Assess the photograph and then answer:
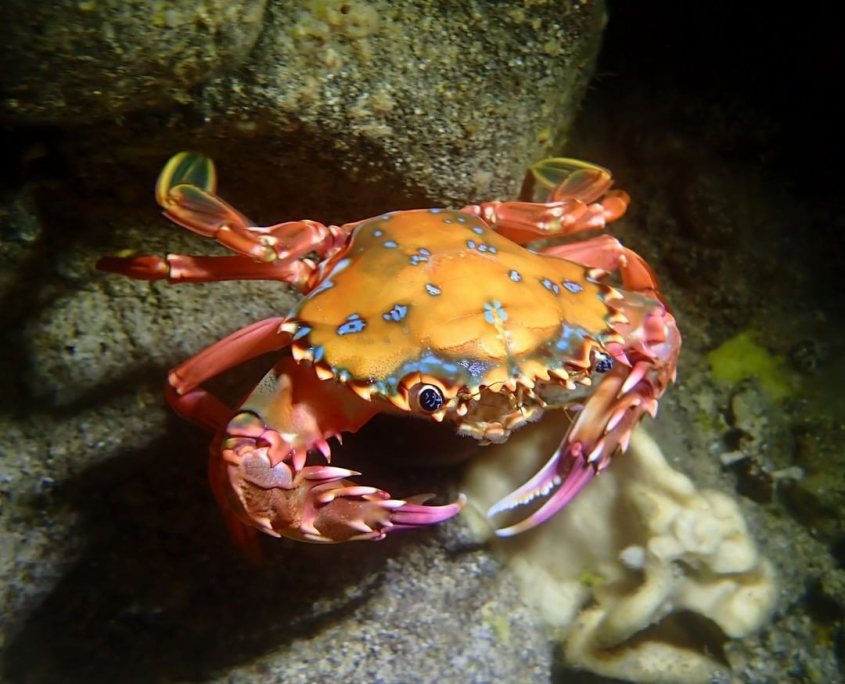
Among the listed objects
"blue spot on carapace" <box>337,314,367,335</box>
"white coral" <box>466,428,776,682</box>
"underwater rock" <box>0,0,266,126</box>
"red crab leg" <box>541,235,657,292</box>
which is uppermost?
"underwater rock" <box>0,0,266,126</box>

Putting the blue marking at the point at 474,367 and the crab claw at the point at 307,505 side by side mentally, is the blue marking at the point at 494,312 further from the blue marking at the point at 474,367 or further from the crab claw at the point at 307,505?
the crab claw at the point at 307,505

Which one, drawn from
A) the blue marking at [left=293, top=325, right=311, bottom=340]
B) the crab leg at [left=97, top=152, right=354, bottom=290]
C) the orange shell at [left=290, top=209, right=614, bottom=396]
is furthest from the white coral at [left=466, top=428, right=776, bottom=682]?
the crab leg at [left=97, top=152, right=354, bottom=290]

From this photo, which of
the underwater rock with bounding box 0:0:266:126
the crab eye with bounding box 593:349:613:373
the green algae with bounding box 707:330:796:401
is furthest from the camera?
the green algae with bounding box 707:330:796:401

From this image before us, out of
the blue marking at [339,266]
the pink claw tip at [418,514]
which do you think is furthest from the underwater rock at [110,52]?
the pink claw tip at [418,514]

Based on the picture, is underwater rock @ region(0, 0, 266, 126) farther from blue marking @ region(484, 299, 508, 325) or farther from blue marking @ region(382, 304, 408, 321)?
blue marking @ region(484, 299, 508, 325)

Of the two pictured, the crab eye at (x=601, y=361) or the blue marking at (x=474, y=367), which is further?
the crab eye at (x=601, y=361)

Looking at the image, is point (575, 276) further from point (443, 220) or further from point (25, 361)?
point (25, 361)

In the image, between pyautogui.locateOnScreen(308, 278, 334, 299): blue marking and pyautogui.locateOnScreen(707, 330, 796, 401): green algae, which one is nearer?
pyautogui.locateOnScreen(308, 278, 334, 299): blue marking
